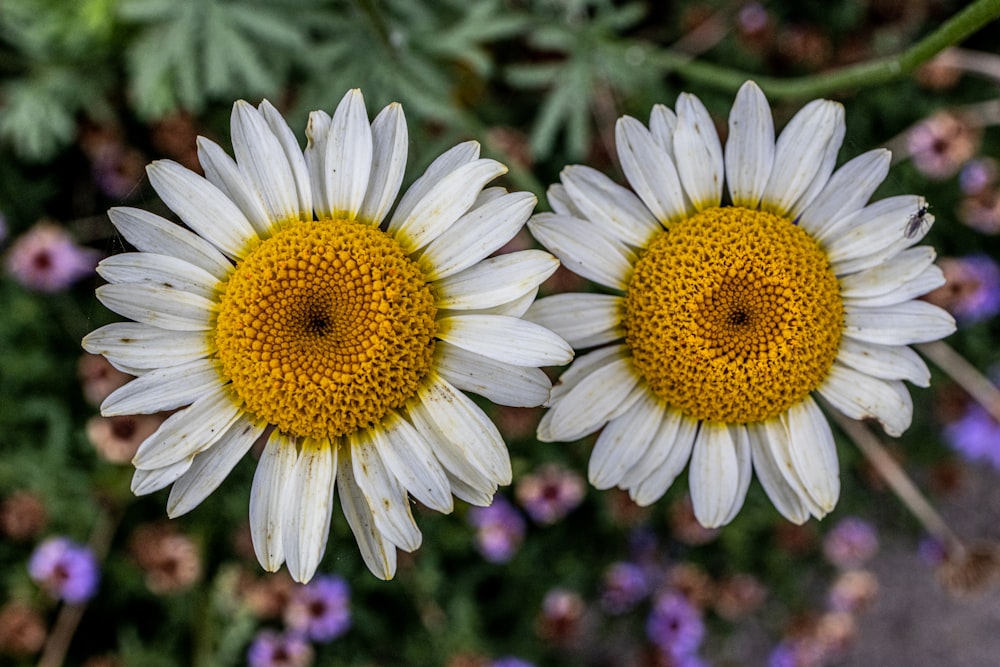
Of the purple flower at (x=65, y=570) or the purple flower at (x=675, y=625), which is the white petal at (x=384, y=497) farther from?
the purple flower at (x=675, y=625)

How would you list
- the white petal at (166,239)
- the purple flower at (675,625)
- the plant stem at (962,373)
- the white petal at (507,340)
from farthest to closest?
the purple flower at (675,625)
the plant stem at (962,373)
the white petal at (166,239)
the white petal at (507,340)

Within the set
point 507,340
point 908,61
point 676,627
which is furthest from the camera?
point 676,627

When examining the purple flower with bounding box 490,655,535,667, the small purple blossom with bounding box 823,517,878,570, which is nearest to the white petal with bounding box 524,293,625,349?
the purple flower with bounding box 490,655,535,667

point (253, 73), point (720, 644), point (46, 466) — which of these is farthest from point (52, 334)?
point (720, 644)

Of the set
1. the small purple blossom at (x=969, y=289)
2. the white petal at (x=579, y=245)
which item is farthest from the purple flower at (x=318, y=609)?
the small purple blossom at (x=969, y=289)

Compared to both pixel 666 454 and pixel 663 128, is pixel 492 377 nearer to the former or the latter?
pixel 666 454

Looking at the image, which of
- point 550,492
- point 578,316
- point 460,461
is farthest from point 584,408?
point 550,492

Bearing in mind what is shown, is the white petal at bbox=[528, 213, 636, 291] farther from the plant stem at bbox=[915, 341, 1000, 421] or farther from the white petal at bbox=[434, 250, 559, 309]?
the plant stem at bbox=[915, 341, 1000, 421]
